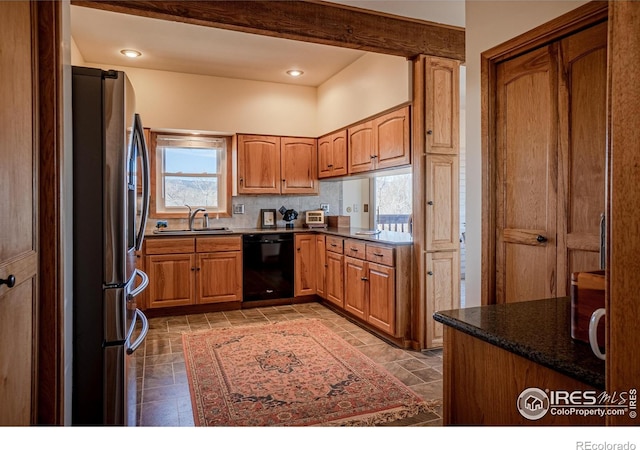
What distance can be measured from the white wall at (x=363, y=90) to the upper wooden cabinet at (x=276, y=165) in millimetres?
382

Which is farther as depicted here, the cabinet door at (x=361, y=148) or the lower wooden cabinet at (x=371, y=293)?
the cabinet door at (x=361, y=148)

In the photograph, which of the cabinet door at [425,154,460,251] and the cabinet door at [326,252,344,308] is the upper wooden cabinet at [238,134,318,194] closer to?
the cabinet door at [326,252,344,308]

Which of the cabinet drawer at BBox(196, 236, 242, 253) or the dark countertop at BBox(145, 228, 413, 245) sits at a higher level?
the dark countertop at BBox(145, 228, 413, 245)

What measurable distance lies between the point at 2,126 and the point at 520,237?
2.12 m

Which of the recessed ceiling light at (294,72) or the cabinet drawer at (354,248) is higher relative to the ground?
the recessed ceiling light at (294,72)

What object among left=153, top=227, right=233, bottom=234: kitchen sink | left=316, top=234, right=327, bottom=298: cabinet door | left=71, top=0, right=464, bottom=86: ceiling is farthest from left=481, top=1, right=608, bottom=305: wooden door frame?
left=153, top=227, right=233, bottom=234: kitchen sink

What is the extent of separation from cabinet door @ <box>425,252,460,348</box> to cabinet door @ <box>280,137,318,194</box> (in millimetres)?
2264

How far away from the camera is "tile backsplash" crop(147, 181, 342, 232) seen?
521 cm

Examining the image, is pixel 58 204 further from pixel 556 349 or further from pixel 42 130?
pixel 556 349

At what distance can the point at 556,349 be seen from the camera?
989 mm

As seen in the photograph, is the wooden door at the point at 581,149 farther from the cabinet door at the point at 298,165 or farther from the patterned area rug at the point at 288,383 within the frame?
the cabinet door at the point at 298,165

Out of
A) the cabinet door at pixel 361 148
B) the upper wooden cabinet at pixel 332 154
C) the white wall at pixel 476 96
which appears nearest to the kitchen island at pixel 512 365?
the white wall at pixel 476 96

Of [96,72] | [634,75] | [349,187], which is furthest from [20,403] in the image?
[349,187]

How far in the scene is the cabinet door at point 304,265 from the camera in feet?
16.2
